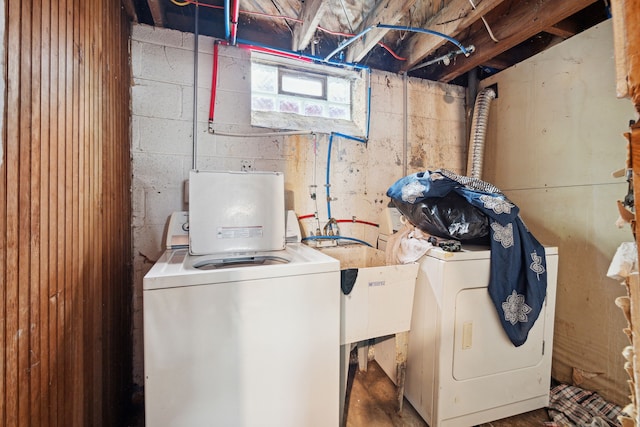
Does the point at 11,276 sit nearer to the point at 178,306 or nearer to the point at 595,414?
the point at 178,306

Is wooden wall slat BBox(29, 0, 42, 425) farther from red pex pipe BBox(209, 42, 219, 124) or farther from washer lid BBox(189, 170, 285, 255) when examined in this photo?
red pex pipe BBox(209, 42, 219, 124)

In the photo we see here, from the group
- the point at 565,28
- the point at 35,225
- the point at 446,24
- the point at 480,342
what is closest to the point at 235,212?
the point at 35,225

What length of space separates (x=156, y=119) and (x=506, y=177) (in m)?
2.36

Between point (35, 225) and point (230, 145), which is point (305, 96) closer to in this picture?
point (230, 145)

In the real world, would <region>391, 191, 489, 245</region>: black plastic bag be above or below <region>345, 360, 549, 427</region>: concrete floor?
above

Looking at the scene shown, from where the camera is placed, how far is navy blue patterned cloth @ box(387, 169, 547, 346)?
1278 mm

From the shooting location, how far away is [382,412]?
143cm

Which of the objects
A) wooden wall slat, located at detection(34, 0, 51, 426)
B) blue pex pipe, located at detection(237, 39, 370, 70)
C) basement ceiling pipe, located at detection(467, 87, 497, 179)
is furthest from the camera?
basement ceiling pipe, located at detection(467, 87, 497, 179)

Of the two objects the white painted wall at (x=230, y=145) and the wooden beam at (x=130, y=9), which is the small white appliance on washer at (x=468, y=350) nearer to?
the white painted wall at (x=230, y=145)

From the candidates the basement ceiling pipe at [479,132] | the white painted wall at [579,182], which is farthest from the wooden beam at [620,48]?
the basement ceiling pipe at [479,132]

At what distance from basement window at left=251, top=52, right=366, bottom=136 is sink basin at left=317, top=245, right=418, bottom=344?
108 centimetres

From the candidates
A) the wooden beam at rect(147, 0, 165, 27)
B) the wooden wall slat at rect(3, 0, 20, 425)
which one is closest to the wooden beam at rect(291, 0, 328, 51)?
the wooden beam at rect(147, 0, 165, 27)

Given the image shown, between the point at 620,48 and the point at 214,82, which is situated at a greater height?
the point at 214,82

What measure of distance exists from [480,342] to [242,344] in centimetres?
113
